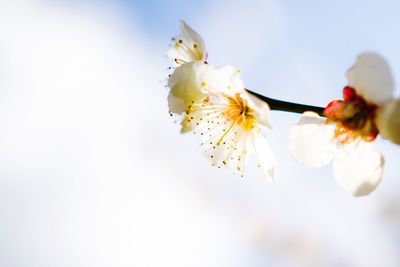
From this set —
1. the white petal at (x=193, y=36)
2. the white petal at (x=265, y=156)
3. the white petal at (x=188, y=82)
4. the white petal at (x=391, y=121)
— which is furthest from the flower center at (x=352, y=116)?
the white petal at (x=193, y=36)

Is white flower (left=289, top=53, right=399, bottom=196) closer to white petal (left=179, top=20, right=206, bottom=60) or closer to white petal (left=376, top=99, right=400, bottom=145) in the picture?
white petal (left=376, top=99, right=400, bottom=145)

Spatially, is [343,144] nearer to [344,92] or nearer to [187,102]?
[344,92]

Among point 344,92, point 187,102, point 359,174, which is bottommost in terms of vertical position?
point 187,102

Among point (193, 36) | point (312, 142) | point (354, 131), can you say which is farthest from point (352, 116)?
point (193, 36)

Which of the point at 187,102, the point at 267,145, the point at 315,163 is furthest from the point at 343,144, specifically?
the point at 187,102

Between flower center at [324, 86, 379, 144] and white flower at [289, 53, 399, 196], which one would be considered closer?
white flower at [289, 53, 399, 196]

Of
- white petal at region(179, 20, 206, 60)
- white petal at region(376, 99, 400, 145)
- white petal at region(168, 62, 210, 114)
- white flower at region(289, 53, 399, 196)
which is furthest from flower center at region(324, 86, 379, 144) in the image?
white petal at region(179, 20, 206, 60)

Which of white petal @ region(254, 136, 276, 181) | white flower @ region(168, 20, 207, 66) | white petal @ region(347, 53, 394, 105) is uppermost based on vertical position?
white flower @ region(168, 20, 207, 66)

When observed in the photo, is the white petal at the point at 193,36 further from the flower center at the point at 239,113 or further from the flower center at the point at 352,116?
the flower center at the point at 352,116
